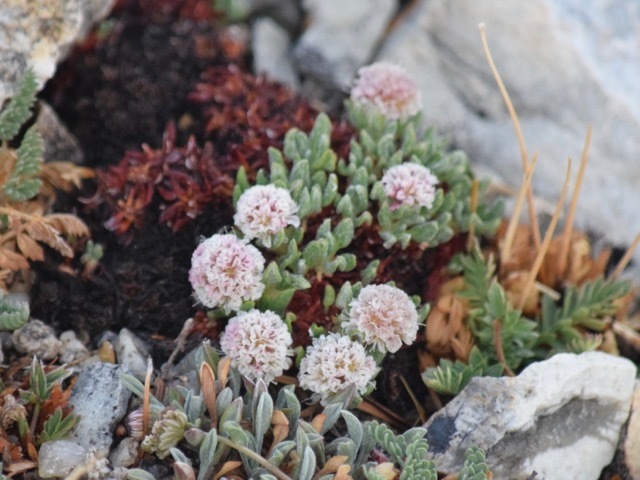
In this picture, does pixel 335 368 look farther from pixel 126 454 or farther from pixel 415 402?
pixel 126 454

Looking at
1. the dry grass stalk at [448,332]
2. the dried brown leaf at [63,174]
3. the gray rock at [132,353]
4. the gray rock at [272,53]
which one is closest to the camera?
the gray rock at [132,353]

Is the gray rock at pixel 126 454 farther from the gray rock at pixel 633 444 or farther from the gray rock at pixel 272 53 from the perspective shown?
the gray rock at pixel 272 53

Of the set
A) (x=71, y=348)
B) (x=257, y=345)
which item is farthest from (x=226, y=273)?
(x=71, y=348)

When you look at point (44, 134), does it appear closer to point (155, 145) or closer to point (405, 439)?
point (155, 145)

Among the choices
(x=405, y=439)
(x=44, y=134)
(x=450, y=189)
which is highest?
(x=450, y=189)

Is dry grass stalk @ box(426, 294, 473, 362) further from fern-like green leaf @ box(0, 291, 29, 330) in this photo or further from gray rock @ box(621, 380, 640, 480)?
fern-like green leaf @ box(0, 291, 29, 330)

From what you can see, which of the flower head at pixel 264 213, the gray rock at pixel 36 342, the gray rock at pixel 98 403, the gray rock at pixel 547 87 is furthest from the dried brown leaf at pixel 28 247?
the gray rock at pixel 547 87

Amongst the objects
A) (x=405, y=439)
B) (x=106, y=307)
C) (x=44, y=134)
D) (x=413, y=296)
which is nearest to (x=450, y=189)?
(x=413, y=296)
